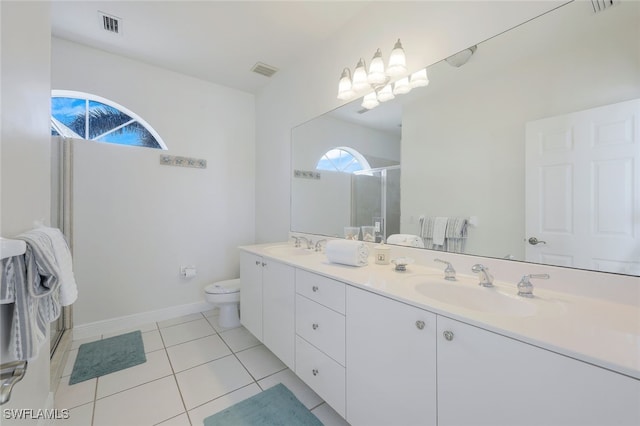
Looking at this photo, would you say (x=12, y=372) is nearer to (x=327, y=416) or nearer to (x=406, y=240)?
(x=327, y=416)

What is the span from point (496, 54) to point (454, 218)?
827 mm

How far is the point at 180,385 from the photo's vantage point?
5.36ft

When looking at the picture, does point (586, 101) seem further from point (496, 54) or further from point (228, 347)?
point (228, 347)

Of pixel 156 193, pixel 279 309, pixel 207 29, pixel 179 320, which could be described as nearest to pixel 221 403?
pixel 279 309

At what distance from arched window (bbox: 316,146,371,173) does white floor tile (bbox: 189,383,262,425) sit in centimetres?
169

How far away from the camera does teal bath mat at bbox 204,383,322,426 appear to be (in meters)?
1.33

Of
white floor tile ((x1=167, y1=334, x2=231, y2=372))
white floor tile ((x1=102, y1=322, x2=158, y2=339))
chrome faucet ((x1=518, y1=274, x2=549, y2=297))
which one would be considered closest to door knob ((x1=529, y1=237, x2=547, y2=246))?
chrome faucet ((x1=518, y1=274, x2=549, y2=297))

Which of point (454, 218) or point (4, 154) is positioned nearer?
point (4, 154)

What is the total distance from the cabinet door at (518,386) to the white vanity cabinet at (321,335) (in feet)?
1.63

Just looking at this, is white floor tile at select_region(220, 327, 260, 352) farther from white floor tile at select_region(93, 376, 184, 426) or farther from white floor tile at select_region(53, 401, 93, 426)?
white floor tile at select_region(53, 401, 93, 426)

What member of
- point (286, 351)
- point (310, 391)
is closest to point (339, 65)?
point (286, 351)

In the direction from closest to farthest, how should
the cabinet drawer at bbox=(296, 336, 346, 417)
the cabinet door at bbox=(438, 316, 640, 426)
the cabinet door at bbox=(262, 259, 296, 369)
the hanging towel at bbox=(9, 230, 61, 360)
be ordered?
the cabinet door at bbox=(438, 316, 640, 426), the hanging towel at bbox=(9, 230, 61, 360), the cabinet drawer at bbox=(296, 336, 346, 417), the cabinet door at bbox=(262, 259, 296, 369)

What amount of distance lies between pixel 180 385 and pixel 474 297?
1842mm

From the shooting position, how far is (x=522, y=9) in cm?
113
